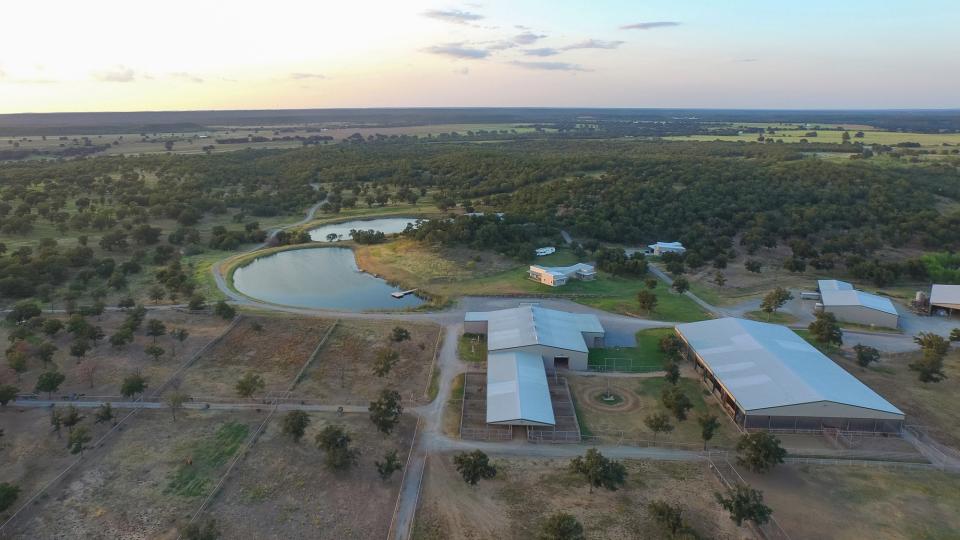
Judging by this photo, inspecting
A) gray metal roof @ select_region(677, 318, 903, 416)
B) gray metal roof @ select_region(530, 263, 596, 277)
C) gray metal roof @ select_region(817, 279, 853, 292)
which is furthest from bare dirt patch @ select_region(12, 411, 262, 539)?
gray metal roof @ select_region(817, 279, 853, 292)

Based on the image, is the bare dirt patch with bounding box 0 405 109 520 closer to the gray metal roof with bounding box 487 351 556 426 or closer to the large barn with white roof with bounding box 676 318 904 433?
the gray metal roof with bounding box 487 351 556 426

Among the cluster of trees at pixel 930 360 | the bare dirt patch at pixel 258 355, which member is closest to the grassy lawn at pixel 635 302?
the cluster of trees at pixel 930 360

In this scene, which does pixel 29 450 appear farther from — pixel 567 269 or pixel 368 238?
pixel 368 238

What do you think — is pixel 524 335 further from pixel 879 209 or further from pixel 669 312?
pixel 879 209

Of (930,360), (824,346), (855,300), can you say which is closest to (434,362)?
(824,346)

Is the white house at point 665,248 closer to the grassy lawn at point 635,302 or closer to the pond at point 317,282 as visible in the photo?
the grassy lawn at point 635,302

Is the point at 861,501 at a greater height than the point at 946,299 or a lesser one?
lesser
